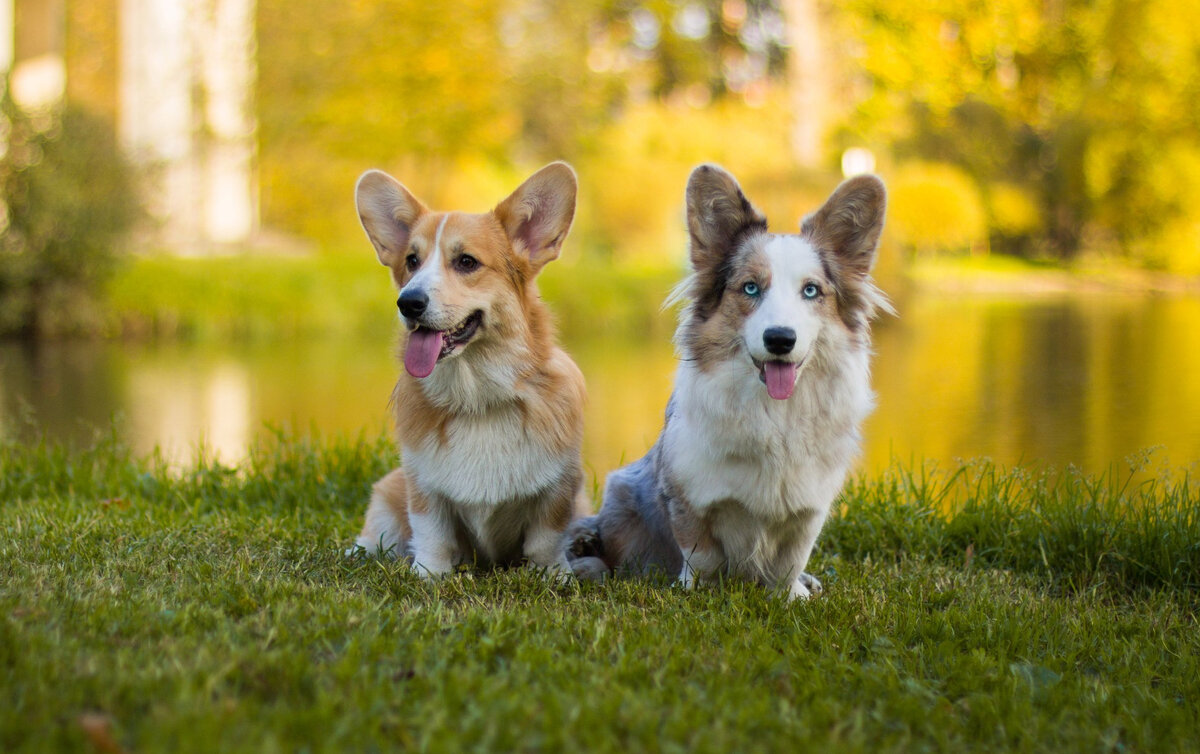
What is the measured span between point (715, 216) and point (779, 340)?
1.92 ft

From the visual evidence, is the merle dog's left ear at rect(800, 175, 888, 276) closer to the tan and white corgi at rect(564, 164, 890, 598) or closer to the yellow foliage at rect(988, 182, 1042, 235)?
the tan and white corgi at rect(564, 164, 890, 598)

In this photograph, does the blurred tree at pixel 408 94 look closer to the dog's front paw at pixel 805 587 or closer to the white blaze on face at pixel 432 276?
the white blaze on face at pixel 432 276

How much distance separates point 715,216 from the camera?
3.47 m

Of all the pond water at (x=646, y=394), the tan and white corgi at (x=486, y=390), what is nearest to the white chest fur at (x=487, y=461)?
the tan and white corgi at (x=486, y=390)

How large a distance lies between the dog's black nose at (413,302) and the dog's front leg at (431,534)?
2.19ft

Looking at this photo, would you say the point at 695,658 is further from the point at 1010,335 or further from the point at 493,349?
the point at 1010,335

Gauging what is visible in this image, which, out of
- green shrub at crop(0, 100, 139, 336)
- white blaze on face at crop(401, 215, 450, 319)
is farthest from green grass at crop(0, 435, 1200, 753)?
green shrub at crop(0, 100, 139, 336)

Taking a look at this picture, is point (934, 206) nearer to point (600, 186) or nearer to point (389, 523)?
Answer: point (600, 186)

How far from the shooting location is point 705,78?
33000mm

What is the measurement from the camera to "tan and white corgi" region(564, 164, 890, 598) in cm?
328

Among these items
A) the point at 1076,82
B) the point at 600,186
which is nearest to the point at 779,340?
the point at 600,186

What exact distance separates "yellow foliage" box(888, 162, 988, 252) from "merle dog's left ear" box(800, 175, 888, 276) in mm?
26710

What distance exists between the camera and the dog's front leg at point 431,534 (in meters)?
3.67

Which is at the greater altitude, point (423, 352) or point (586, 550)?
point (423, 352)
